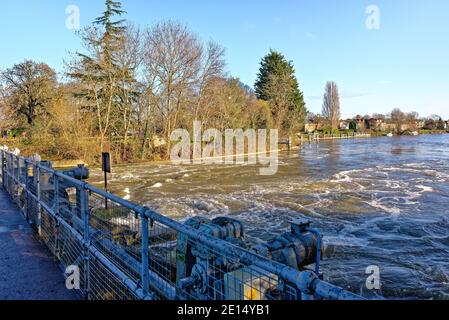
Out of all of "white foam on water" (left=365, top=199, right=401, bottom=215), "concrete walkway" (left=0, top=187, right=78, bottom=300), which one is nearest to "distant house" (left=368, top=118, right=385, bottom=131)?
→ "white foam on water" (left=365, top=199, right=401, bottom=215)

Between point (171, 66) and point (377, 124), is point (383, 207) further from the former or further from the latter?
point (377, 124)

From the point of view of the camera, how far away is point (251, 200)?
39.8ft

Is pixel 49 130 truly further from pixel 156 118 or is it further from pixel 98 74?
pixel 156 118

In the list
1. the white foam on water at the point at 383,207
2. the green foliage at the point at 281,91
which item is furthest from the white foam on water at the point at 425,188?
the green foliage at the point at 281,91

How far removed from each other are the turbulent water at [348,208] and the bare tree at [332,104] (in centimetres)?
6817

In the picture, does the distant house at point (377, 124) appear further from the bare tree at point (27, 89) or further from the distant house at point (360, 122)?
the bare tree at point (27, 89)

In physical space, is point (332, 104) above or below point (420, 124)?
above

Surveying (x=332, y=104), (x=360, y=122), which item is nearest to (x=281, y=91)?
(x=332, y=104)

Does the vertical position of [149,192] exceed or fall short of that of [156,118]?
it falls short

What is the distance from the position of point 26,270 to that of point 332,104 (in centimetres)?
8821

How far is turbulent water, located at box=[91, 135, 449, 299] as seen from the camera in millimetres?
5918

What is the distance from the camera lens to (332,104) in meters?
85.5
